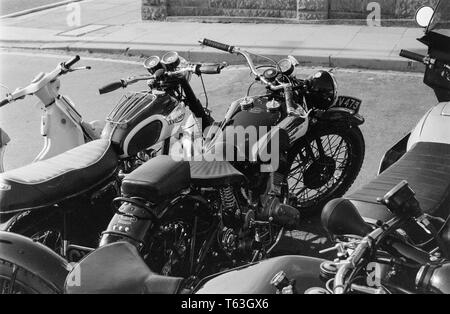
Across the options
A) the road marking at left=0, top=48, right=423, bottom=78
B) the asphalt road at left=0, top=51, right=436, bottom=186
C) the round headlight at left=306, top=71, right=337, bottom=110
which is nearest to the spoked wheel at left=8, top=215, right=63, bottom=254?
the round headlight at left=306, top=71, right=337, bottom=110

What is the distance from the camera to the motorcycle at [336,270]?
7.17ft

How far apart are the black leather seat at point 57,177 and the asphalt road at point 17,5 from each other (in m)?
11.8

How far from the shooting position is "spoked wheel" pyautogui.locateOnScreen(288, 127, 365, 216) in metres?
4.69

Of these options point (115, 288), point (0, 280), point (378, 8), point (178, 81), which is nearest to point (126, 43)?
point (378, 8)

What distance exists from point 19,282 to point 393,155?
8.85 feet

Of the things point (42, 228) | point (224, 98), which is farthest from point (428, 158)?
point (224, 98)

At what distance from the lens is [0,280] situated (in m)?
2.80

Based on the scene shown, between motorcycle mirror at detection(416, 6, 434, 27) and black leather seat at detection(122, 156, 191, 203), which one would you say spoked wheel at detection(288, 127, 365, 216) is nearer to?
motorcycle mirror at detection(416, 6, 434, 27)

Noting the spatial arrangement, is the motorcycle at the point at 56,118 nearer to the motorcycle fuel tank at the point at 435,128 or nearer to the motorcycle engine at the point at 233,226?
the motorcycle engine at the point at 233,226

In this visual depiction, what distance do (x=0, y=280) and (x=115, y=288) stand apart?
0.93m

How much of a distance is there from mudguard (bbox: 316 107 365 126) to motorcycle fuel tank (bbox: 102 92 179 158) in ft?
3.76

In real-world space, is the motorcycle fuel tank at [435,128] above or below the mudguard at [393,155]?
above

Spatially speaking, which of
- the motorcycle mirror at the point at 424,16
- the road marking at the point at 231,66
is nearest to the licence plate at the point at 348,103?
the motorcycle mirror at the point at 424,16

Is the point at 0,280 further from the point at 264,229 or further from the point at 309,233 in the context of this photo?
the point at 309,233
